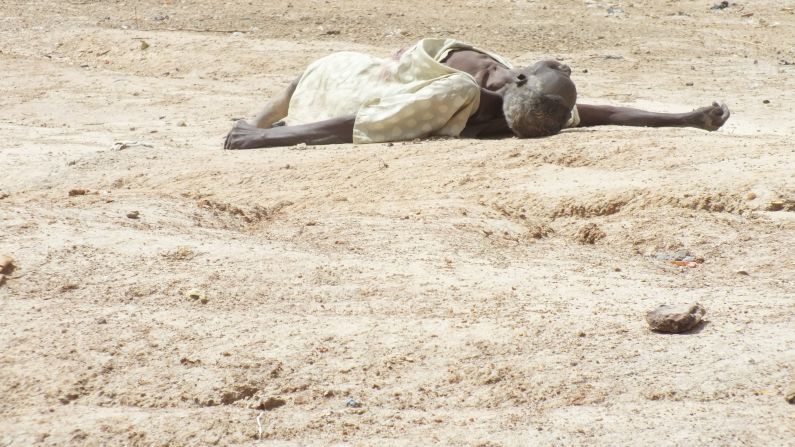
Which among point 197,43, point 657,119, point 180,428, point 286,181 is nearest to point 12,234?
point 180,428

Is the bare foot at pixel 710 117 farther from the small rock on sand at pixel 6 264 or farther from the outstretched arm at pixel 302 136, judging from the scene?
the small rock on sand at pixel 6 264

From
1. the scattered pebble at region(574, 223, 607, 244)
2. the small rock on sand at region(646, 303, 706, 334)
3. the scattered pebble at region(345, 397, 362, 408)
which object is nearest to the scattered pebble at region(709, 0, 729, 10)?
the scattered pebble at region(574, 223, 607, 244)

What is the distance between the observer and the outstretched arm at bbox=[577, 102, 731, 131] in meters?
5.21

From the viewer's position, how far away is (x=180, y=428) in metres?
2.23

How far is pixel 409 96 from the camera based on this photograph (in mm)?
4941

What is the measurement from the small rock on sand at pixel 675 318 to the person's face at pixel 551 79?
2.29 m

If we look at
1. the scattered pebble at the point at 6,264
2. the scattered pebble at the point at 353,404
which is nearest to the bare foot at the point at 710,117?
the scattered pebble at the point at 353,404

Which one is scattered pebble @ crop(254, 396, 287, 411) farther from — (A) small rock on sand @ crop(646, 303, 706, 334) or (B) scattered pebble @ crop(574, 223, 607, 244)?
(B) scattered pebble @ crop(574, 223, 607, 244)

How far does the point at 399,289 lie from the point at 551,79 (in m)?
2.22

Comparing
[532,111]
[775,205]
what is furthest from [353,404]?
[532,111]

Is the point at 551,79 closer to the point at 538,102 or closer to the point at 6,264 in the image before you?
the point at 538,102

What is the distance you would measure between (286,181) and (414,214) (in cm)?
88

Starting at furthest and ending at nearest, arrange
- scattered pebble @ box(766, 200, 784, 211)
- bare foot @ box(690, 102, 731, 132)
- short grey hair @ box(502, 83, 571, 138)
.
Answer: bare foot @ box(690, 102, 731, 132), short grey hair @ box(502, 83, 571, 138), scattered pebble @ box(766, 200, 784, 211)

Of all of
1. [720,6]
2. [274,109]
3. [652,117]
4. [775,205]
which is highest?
[775,205]
